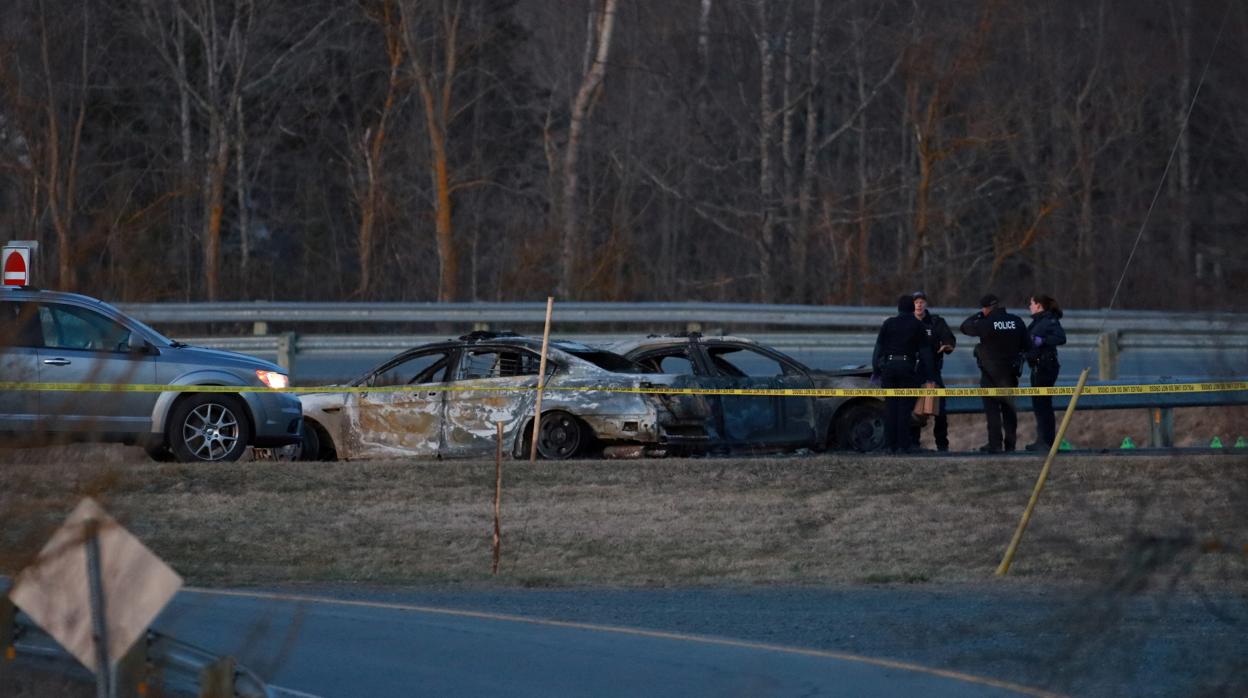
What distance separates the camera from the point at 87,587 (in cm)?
474

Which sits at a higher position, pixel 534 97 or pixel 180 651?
pixel 534 97

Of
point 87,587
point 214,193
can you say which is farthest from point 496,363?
point 214,193

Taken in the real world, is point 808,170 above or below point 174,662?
above

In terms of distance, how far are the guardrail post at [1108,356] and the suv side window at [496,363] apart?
7165 millimetres

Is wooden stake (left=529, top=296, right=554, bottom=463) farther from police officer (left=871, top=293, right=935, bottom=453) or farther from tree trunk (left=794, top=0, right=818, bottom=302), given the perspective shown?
tree trunk (left=794, top=0, right=818, bottom=302)

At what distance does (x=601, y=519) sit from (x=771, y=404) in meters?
3.55

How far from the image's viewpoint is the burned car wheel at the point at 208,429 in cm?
1555

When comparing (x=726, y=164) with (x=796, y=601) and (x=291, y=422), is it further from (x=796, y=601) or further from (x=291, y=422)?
(x=796, y=601)

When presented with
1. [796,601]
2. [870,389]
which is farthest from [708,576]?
[870,389]

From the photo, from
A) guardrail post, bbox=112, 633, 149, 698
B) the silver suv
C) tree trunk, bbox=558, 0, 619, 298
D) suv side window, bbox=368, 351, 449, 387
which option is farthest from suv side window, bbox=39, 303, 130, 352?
tree trunk, bbox=558, 0, 619, 298

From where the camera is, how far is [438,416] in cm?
1681

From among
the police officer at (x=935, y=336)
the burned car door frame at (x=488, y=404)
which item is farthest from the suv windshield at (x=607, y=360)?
the police officer at (x=935, y=336)

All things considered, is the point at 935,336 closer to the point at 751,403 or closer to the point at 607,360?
the point at 751,403

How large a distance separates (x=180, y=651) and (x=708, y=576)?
714 cm
